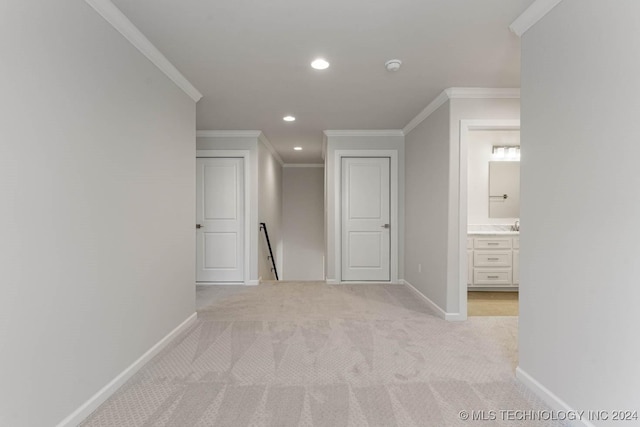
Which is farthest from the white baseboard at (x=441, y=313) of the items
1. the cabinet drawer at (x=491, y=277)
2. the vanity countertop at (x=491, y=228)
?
the vanity countertop at (x=491, y=228)

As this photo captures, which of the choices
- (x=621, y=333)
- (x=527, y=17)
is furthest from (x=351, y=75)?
(x=621, y=333)

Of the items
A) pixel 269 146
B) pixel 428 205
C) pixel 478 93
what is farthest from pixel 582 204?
pixel 269 146

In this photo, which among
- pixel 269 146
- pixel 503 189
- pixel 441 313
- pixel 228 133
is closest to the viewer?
pixel 441 313

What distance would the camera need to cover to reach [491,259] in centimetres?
480

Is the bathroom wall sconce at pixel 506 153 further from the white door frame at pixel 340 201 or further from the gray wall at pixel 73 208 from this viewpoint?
the gray wall at pixel 73 208

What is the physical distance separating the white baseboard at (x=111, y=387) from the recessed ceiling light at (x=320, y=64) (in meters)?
2.54

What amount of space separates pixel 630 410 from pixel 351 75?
9.21 ft

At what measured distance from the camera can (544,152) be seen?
2.04 m

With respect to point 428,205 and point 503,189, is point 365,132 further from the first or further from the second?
point 503,189

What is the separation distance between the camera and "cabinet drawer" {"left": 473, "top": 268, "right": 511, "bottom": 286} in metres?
4.79

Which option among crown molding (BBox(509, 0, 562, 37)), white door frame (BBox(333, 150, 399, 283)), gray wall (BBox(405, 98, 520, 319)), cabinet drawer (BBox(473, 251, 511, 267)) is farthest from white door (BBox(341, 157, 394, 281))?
crown molding (BBox(509, 0, 562, 37))

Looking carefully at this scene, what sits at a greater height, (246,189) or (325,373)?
(246,189)

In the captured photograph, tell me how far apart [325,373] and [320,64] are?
2.35 meters

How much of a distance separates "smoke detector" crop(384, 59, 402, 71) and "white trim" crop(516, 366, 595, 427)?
7.83 ft
